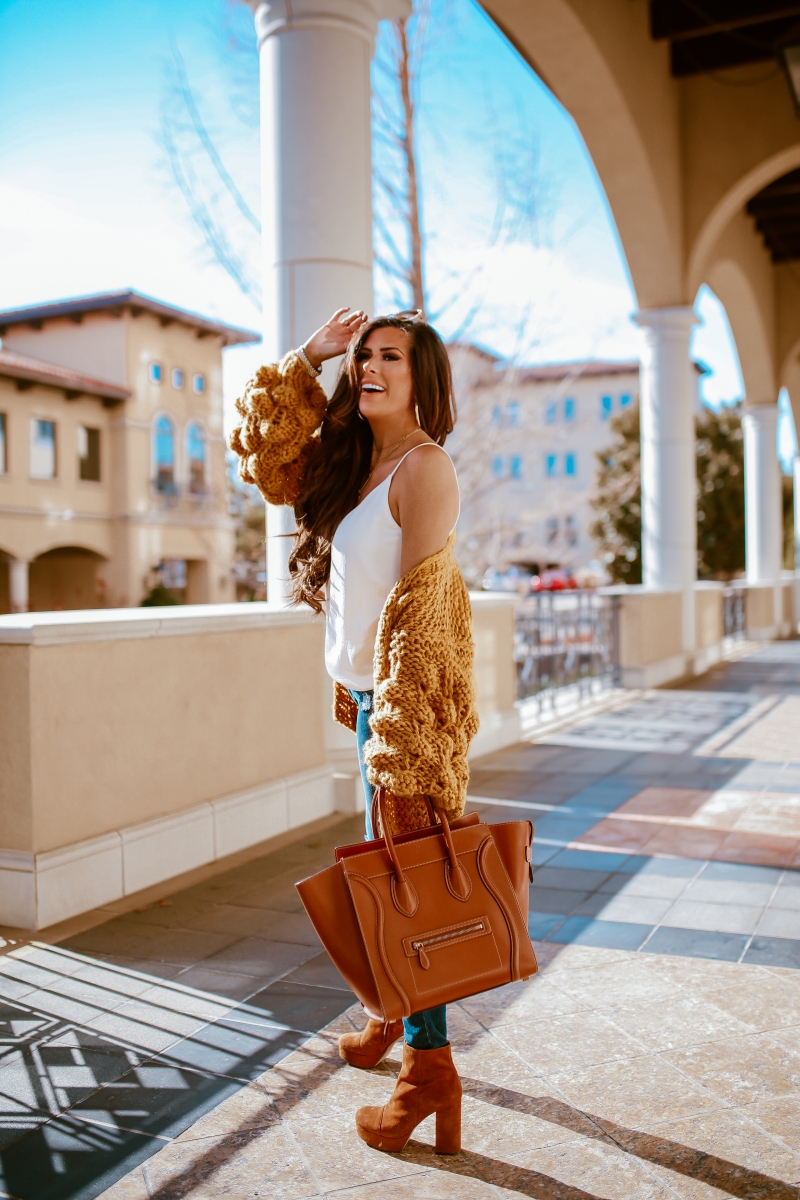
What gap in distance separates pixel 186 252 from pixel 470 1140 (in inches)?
378

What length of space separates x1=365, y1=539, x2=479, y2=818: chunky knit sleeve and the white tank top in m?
0.13

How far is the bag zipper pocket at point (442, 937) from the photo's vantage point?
1.81 metres

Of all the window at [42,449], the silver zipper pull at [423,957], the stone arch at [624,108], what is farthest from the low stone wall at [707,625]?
the window at [42,449]

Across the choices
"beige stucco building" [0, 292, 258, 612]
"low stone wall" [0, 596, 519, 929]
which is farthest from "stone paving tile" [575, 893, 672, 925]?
"beige stucco building" [0, 292, 258, 612]

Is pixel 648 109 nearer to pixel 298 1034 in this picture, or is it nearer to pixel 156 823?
pixel 156 823

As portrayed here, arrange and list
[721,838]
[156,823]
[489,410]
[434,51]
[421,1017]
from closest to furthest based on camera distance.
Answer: [421,1017] → [156,823] → [721,838] → [434,51] → [489,410]

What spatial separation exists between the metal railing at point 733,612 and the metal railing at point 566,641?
5.29 m

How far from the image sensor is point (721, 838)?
177 inches

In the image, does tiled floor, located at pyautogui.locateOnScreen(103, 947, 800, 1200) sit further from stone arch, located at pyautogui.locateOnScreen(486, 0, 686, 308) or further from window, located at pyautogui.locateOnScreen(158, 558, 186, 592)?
window, located at pyautogui.locateOnScreen(158, 558, 186, 592)

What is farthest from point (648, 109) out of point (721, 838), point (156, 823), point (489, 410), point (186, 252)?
point (156, 823)

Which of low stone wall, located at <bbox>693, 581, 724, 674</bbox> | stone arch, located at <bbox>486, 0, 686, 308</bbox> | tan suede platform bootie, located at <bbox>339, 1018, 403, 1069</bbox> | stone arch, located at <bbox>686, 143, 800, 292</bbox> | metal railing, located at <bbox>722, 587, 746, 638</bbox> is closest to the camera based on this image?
tan suede platform bootie, located at <bbox>339, 1018, 403, 1069</bbox>

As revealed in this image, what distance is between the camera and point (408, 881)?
1844 mm

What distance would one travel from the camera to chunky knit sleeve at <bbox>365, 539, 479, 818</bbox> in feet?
6.25

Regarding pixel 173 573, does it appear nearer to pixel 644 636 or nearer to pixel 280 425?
pixel 644 636
